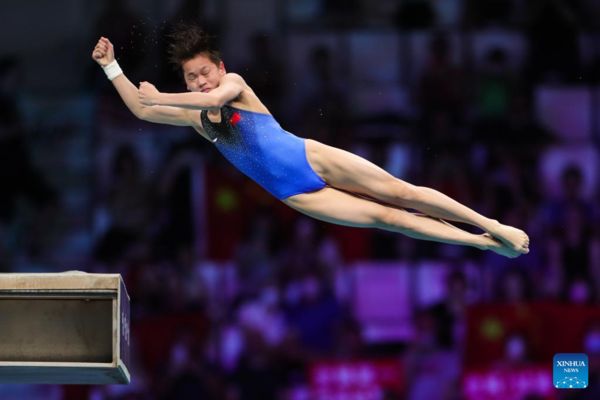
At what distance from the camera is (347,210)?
550 centimetres

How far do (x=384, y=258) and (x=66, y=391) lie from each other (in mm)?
3413

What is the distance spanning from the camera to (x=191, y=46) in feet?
17.5

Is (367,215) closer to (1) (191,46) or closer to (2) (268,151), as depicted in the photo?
(2) (268,151)

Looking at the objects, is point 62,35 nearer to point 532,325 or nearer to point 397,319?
point 397,319

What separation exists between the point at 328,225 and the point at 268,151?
14.0 feet

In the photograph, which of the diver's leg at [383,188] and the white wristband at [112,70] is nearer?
the diver's leg at [383,188]

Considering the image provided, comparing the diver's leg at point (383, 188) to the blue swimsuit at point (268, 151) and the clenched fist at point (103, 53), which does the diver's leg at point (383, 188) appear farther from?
the clenched fist at point (103, 53)

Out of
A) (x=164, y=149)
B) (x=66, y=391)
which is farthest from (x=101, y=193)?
(x=66, y=391)

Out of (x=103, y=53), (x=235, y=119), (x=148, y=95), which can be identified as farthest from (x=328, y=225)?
(x=148, y=95)

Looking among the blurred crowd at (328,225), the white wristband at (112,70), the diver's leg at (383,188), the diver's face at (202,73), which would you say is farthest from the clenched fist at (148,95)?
the blurred crowd at (328,225)

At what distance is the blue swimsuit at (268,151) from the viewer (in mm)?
5473

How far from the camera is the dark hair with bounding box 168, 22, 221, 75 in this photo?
534 cm

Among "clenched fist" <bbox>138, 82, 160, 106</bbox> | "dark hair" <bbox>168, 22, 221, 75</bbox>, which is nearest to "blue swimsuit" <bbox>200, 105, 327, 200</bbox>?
"dark hair" <bbox>168, 22, 221, 75</bbox>

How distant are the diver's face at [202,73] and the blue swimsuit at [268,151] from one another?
6.9 inches
